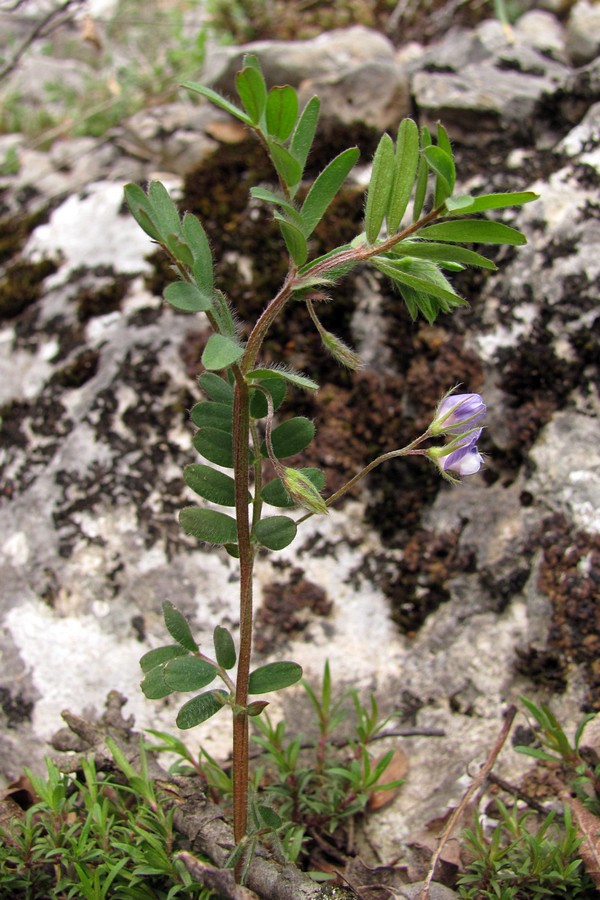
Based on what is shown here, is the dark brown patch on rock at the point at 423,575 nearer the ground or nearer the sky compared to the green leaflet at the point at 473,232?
nearer the ground

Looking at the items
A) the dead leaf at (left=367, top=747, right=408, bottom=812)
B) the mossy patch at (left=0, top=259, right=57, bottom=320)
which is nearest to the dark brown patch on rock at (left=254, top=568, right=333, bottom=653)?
the dead leaf at (left=367, top=747, right=408, bottom=812)

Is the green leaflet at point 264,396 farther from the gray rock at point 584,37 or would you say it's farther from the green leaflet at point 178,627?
the gray rock at point 584,37

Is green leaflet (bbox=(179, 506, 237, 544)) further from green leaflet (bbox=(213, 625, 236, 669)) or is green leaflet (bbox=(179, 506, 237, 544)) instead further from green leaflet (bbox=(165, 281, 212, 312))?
green leaflet (bbox=(165, 281, 212, 312))

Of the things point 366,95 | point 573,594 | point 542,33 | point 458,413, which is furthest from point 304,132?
point 542,33

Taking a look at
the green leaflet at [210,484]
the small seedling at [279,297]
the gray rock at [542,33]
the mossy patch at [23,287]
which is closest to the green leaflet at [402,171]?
the small seedling at [279,297]

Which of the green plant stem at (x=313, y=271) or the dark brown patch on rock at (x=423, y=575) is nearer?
the green plant stem at (x=313, y=271)

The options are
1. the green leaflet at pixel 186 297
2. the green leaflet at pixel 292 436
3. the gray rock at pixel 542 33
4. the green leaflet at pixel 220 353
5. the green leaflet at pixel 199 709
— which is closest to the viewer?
the green leaflet at pixel 220 353

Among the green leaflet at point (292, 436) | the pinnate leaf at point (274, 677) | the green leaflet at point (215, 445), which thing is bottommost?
the pinnate leaf at point (274, 677)

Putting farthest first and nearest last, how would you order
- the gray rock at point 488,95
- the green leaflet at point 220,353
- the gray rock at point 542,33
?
the gray rock at point 542,33, the gray rock at point 488,95, the green leaflet at point 220,353

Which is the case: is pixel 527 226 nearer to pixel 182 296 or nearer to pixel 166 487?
pixel 166 487

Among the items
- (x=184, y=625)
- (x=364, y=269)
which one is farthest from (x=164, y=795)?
(x=364, y=269)
